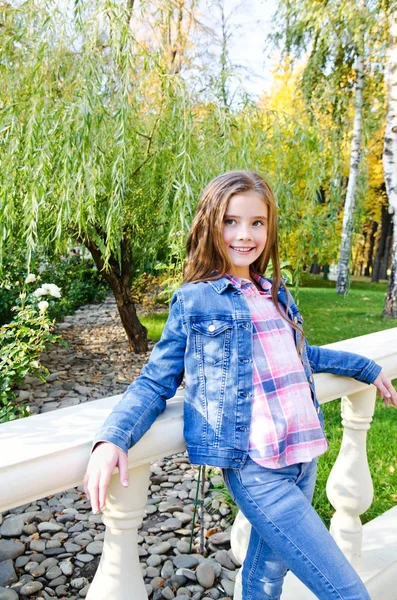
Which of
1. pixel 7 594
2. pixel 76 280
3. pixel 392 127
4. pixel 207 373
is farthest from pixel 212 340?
pixel 76 280

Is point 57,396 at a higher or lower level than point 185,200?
lower

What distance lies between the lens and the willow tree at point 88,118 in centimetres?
325

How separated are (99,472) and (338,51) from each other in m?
9.22

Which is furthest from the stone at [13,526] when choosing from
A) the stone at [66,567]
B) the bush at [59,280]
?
the bush at [59,280]

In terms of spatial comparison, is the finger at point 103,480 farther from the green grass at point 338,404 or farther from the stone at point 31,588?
the green grass at point 338,404

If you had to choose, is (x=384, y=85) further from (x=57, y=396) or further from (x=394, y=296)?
(x=57, y=396)

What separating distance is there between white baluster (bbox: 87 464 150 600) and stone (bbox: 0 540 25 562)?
5.42 ft

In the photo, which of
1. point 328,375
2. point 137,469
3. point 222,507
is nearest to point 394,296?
point 222,507

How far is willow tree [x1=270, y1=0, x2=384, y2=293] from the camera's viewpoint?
7.49 meters

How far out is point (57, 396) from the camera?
14.4 feet

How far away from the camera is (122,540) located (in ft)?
3.14

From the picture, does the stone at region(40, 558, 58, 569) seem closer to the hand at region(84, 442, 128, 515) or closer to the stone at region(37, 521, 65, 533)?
the stone at region(37, 521, 65, 533)

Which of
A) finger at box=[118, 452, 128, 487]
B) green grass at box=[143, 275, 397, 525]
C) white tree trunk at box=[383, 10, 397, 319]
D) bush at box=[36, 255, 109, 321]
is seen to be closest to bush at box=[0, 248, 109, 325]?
bush at box=[36, 255, 109, 321]

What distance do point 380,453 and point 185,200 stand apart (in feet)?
6.44
